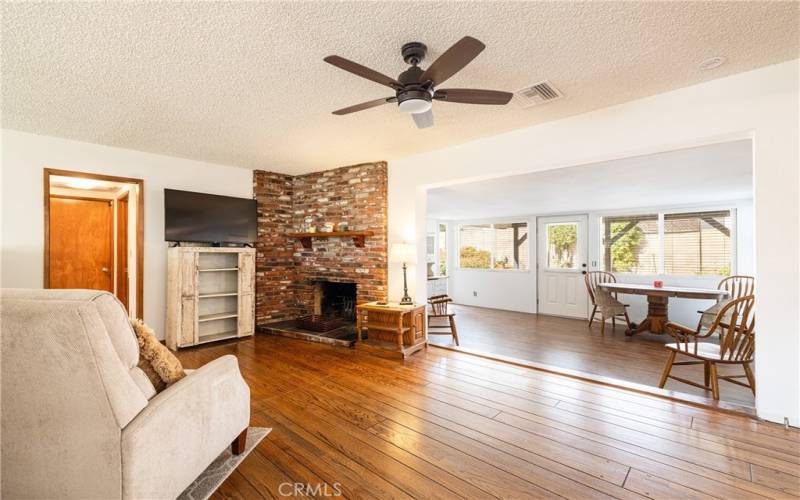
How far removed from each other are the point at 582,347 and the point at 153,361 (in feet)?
16.2

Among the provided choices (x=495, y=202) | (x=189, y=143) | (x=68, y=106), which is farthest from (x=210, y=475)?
(x=495, y=202)

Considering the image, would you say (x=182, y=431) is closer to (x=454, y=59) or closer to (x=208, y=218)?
(x=454, y=59)

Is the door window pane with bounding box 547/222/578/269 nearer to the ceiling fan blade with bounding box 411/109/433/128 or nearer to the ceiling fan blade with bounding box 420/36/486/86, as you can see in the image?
the ceiling fan blade with bounding box 411/109/433/128

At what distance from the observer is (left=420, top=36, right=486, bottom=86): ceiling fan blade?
1.60 meters

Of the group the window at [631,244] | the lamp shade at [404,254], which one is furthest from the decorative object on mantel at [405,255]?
the window at [631,244]

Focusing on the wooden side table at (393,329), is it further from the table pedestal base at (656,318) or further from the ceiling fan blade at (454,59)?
the table pedestal base at (656,318)

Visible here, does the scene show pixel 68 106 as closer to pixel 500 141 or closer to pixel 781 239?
pixel 500 141

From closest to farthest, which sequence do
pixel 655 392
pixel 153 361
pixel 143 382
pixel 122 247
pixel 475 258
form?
pixel 143 382 < pixel 153 361 < pixel 655 392 < pixel 122 247 < pixel 475 258

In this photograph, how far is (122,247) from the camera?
5.23m

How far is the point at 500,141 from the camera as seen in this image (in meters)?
3.67

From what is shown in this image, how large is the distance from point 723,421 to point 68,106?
18.3 feet

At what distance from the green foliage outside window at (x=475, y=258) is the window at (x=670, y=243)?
2.60m

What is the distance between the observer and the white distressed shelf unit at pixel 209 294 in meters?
4.30

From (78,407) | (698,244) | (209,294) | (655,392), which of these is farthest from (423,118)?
(698,244)
